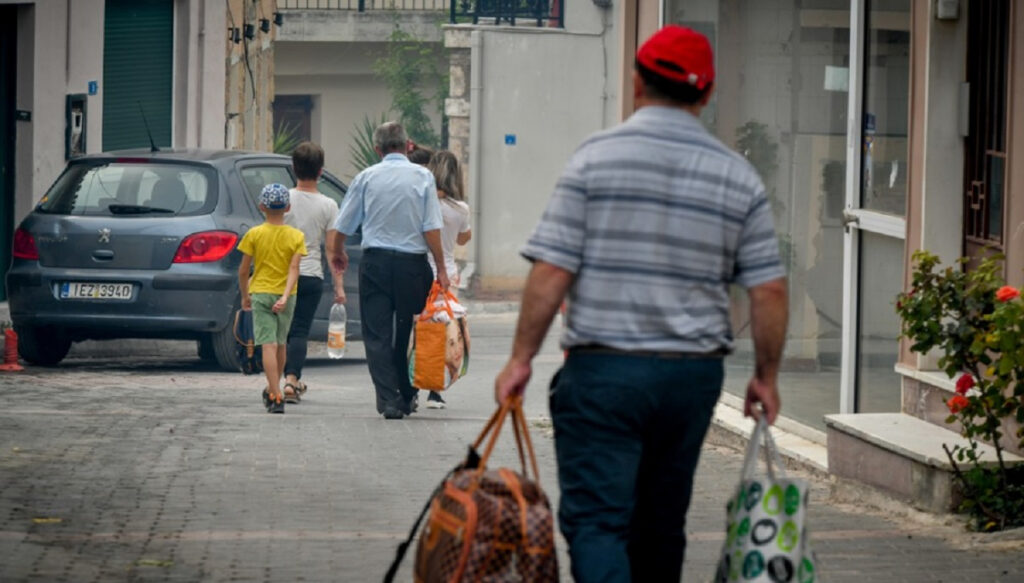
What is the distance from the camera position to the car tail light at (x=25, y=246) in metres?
14.2

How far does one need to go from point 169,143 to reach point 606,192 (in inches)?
766

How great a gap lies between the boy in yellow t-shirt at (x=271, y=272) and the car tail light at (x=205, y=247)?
92.1 inches

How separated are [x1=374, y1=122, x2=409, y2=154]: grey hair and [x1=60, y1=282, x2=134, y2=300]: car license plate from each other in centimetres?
319

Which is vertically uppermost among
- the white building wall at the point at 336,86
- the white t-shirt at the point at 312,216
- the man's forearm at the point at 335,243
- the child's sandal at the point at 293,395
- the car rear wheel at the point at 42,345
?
the white building wall at the point at 336,86

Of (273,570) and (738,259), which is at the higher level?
(738,259)

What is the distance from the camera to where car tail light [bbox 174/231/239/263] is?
551 inches

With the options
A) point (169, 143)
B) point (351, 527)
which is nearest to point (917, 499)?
point (351, 527)

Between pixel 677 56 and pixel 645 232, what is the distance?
1.56 feet

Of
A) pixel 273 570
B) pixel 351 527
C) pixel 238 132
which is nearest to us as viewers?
pixel 273 570

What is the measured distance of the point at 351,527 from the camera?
25.1 ft

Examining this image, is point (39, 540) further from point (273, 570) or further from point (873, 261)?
point (873, 261)

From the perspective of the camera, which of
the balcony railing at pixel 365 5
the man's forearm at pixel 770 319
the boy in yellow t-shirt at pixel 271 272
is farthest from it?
the balcony railing at pixel 365 5

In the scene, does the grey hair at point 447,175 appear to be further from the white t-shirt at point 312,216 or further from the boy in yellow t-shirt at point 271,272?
the boy in yellow t-shirt at point 271,272

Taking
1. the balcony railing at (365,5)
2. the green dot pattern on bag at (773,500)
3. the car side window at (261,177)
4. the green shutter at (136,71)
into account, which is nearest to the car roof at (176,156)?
the car side window at (261,177)
